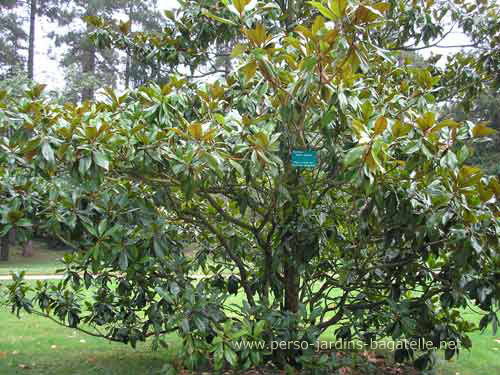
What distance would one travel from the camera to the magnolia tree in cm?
289

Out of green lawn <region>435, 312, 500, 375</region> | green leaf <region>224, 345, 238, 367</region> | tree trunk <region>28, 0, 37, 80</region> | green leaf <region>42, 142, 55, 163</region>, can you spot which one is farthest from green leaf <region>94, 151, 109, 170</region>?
tree trunk <region>28, 0, 37, 80</region>

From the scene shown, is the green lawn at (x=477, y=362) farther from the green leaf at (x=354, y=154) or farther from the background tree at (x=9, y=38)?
the background tree at (x=9, y=38)

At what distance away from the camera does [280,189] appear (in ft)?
11.1

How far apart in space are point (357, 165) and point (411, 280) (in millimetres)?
2042

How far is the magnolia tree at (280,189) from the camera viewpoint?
2889mm

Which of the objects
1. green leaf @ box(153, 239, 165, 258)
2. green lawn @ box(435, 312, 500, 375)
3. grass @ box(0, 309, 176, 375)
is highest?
green leaf @ box(153, 239, 165, 258)

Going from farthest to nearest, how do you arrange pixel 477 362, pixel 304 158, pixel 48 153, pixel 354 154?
pixel 477 362 < pixel 304 158 < pixel 48 153 < pixel 354 154

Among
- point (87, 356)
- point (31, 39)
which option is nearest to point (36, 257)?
point (31, 39)

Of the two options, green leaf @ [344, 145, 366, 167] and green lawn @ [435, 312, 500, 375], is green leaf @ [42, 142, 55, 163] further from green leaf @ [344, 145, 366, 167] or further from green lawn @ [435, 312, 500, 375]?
green lawn @ [435, 312, 500, 375]

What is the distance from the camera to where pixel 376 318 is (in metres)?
4.52

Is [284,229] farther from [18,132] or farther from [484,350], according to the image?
[484,350]

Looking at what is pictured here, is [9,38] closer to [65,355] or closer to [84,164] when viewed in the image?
[65,355]

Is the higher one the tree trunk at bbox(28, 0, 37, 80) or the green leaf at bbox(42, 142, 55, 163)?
the tree trunk at bbox(28, 0, 37, 80)

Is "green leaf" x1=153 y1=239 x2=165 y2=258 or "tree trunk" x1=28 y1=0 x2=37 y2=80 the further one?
"tree trunk" x1=28 y1=0 x2=37 y2=80
